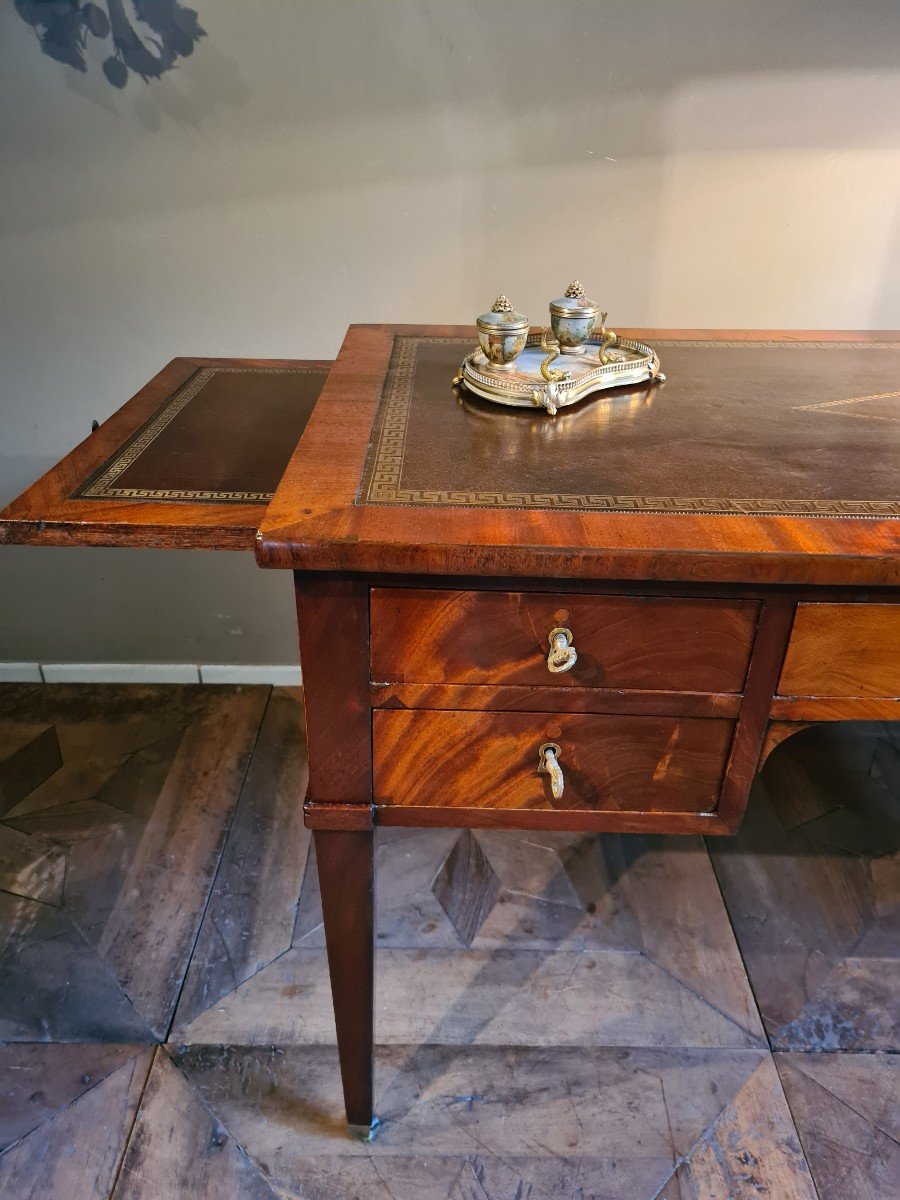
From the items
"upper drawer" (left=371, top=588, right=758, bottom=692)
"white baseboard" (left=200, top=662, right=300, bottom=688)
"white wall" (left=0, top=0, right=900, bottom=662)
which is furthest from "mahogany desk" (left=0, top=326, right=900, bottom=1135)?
"white baseboard" (left=200, top=662, right=300, bottom=688)

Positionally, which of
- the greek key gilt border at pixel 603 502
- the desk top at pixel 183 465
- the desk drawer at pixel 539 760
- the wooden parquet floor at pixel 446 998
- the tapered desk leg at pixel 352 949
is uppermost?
the greek key gilt border at pixel 603 502

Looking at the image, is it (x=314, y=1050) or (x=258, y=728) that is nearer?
(x=314, y=1050)

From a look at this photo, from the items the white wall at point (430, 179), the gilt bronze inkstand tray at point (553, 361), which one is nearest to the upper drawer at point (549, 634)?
the gilt bronze inkstand tray at point (553, 361)

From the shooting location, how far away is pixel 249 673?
1.94 metres

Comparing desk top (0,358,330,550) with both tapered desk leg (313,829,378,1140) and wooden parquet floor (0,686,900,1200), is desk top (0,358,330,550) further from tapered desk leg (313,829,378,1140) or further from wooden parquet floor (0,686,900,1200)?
wooden parquet floor (0,686,900,1200)

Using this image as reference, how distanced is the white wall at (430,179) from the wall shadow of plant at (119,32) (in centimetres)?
2

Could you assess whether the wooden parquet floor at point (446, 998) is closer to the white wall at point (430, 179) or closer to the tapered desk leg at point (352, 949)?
the tapered desk leg at point (352, 949)

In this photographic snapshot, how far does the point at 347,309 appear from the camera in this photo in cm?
160

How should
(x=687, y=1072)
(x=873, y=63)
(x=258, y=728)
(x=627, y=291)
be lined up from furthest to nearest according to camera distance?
(x=258, y=728) < (x=627, y=291) < (x=873, y=63) < (x=687, y=1072)

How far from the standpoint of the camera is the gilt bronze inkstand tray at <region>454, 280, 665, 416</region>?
100cm

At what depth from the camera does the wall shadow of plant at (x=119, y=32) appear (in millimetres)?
1386

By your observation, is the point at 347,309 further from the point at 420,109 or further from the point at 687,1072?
the point at 687,1072

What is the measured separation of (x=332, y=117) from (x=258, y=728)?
1.12m

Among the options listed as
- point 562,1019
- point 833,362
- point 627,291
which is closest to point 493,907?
point 562,1019
